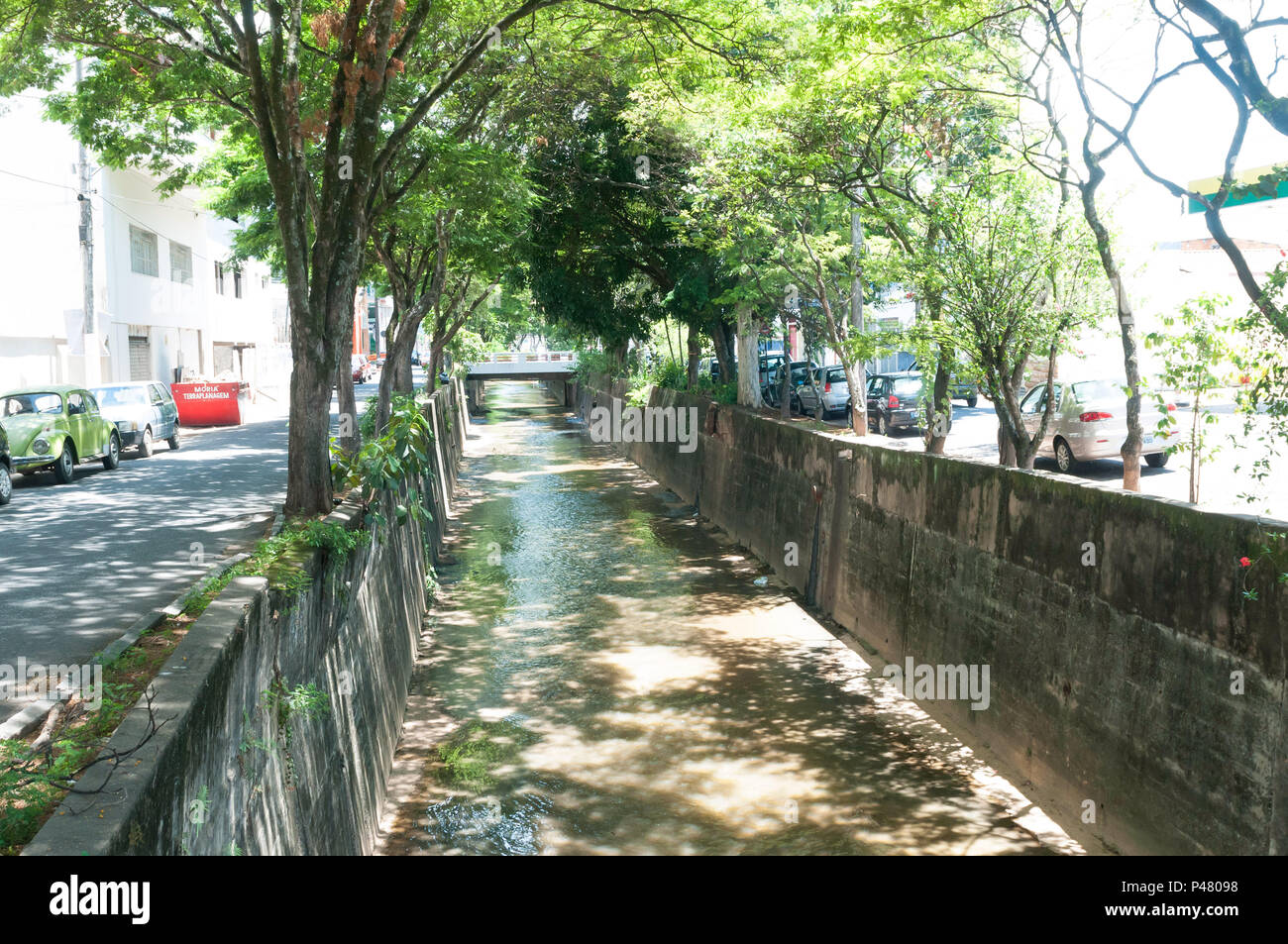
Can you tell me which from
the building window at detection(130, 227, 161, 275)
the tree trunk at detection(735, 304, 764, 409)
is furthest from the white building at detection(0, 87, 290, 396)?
the tree trunk at detection(735, 304, 764, 409)

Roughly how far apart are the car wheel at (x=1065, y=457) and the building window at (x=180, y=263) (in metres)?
32.4

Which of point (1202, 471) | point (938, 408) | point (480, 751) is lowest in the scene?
point (480, 751)

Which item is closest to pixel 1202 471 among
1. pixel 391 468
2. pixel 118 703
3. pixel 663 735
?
pixel 663 735

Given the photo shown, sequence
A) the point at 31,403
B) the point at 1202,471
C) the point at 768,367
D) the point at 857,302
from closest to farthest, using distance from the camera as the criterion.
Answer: the point at 1202,471 < the point at 857,302 < the point at 31,403 < the point at 768,367

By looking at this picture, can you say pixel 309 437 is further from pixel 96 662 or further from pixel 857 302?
pixel 857 302

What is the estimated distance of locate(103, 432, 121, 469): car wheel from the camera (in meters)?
21.8

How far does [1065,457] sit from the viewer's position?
18.1 m

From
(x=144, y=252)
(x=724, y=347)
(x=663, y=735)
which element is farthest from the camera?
(x=144, y=252)

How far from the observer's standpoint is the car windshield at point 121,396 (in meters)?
24.9

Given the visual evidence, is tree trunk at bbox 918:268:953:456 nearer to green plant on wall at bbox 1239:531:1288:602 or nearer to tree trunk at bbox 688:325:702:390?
green plant on wall at bbox 1239:531:1288:602

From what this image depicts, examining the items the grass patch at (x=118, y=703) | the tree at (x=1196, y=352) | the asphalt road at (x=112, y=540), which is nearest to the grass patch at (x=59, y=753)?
the grass patch at (x=118, y=703)

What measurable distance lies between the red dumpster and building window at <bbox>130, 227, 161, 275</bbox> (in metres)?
4.82

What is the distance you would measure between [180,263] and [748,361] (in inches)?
1087
